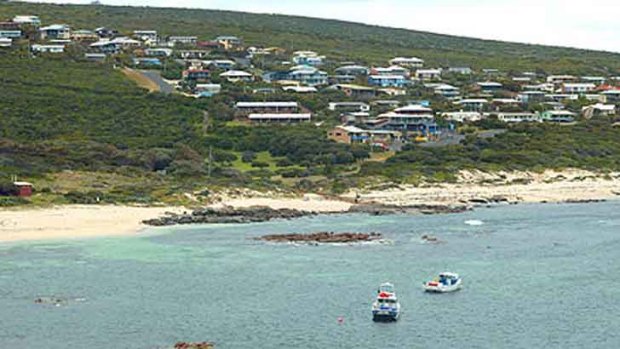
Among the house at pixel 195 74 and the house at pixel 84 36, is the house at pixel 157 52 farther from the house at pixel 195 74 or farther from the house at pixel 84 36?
the house at pixel 195 74

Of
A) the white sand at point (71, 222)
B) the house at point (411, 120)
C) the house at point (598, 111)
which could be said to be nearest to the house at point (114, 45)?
the house at point (411, 120)

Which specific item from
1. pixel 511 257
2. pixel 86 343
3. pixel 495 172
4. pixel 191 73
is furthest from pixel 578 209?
pixel 191 73

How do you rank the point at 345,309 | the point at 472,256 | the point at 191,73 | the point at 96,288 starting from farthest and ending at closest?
the point at 191,73 → the point at 472,256 → the point at 96,288 → the point at 345,309

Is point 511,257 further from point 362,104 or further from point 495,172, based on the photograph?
point 362,104

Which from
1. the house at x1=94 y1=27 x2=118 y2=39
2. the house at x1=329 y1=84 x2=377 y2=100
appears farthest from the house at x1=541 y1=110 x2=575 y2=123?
the house at x1=94 y1=27 x2=118 y2=39

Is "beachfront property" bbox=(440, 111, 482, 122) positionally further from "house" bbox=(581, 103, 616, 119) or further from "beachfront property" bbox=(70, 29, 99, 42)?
"beachfront property" bbox=(70, 29, 99, 42)
